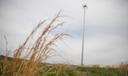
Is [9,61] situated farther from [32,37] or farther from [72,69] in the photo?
[72,69]

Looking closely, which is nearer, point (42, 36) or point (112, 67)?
point (42, 36)

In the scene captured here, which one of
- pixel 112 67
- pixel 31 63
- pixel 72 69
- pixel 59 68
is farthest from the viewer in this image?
pixel 112 67

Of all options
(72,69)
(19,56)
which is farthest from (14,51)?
(72,69)

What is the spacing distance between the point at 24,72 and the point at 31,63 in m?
0.12

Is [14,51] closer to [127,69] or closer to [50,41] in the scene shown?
[50,41]

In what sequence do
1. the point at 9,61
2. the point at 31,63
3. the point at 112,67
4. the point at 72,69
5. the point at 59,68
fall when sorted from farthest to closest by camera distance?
the point at 112,67, the point at 72,69, the point at 59,68, the point at 9,61, the point at 31,63

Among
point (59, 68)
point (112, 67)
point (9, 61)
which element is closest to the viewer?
point (9, 61)

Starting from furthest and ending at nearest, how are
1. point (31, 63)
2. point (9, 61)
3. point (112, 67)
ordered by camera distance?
1. point (112, 67)
2. point (9, 61)
3. point (31, 63)

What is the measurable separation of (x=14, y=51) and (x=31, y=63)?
0.89ft

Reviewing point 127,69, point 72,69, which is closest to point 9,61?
point 72,69

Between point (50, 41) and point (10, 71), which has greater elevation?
point (50, 41)

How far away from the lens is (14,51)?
9.83ft

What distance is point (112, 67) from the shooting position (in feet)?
41.0

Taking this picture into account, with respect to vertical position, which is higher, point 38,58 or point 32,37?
point 32,37
